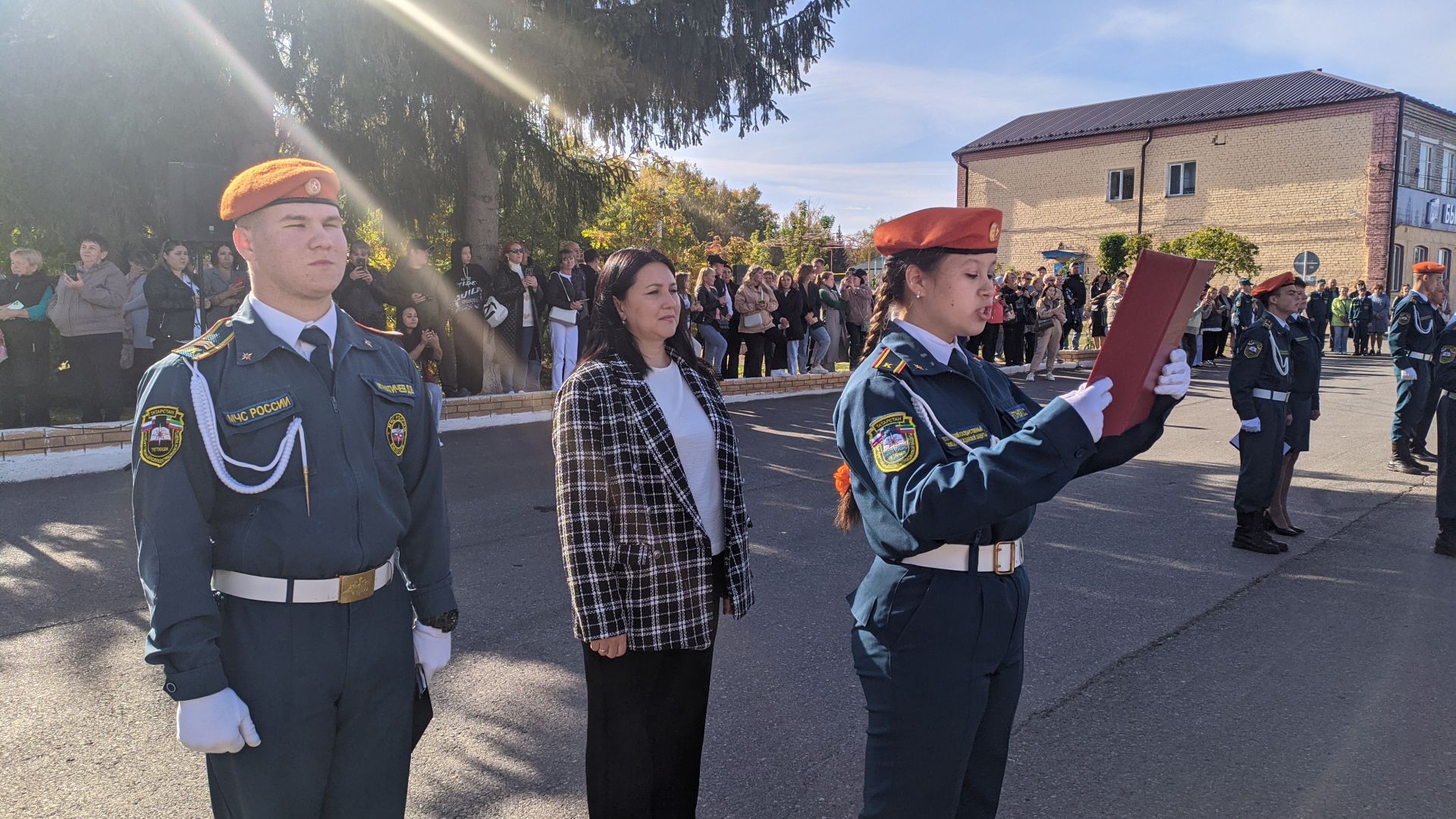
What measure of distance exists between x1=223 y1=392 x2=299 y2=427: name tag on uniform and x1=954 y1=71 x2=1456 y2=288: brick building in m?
42.6

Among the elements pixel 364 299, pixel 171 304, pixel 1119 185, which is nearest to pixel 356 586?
pixel 364 299

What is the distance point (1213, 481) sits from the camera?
9.45 m

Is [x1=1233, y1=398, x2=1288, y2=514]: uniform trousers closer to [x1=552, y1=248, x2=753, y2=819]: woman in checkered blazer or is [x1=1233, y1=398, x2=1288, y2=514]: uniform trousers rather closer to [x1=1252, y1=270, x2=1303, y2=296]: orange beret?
[x1=1252, y1=270, x2=1303, y2=296]: orange beret

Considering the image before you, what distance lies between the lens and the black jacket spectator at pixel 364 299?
11031 mm

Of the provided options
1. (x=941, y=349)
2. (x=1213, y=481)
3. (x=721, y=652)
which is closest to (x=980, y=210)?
(x=941, y=349)

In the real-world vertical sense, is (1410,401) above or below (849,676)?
above

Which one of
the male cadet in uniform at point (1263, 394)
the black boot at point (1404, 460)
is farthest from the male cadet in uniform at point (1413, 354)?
the male cadet in uniform at point (1263, 394)

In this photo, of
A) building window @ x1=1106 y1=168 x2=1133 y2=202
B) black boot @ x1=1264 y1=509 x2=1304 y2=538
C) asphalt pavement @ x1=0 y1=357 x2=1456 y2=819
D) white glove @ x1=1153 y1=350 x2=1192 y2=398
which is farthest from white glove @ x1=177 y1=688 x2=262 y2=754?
building window @ x1=1106 y1=168 x2=1133 y2=202

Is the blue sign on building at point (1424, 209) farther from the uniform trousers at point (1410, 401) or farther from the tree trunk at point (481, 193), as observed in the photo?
the tree trunk at point (481, 193)

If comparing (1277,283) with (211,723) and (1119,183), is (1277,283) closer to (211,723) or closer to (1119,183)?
(211,723)

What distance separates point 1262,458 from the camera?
7043 millimetres

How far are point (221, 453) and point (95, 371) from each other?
10174 millimetres

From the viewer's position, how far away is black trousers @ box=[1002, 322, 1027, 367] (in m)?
21.0

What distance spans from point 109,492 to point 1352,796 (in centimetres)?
890
